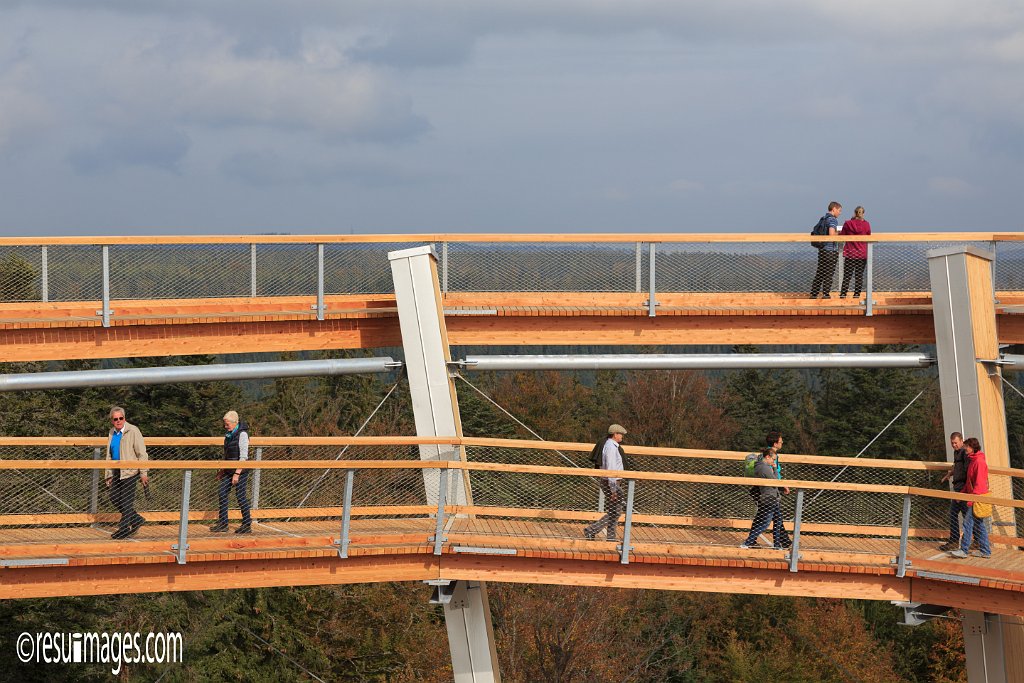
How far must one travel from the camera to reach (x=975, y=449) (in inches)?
499

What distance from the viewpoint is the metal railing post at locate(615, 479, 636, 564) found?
1238cm

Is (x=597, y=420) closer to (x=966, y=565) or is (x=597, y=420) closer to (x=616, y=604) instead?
(x=616, y=604)

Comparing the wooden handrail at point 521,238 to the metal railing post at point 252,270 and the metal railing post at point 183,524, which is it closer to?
the metal railing post at point 252,270

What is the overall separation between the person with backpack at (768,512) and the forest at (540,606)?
18914mm

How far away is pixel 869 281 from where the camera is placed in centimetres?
1681

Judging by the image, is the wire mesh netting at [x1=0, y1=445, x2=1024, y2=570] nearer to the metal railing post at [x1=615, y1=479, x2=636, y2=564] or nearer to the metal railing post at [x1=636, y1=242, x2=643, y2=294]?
the metal railing post at [x1=615, y1=479, x2=636, y2=564]

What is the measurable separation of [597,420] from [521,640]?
20698 mm

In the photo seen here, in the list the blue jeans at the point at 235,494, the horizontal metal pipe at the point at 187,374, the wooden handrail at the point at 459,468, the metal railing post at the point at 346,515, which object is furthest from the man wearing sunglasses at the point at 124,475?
the horizontal metal pipe at the point at 187,374

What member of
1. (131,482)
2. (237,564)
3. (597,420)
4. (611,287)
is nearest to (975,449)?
(611,287)

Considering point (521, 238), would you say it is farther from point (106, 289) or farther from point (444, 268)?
point (106, 289)

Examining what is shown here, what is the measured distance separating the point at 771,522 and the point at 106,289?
880 centimetres

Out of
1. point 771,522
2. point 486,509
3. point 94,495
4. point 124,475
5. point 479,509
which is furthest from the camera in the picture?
point 486,509

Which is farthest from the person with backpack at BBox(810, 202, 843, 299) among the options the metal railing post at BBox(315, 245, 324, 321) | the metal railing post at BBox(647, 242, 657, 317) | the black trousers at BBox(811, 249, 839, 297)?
the metal railing post at BBox(315, 245, 324, 321)

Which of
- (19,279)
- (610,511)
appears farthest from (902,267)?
(19,279)
